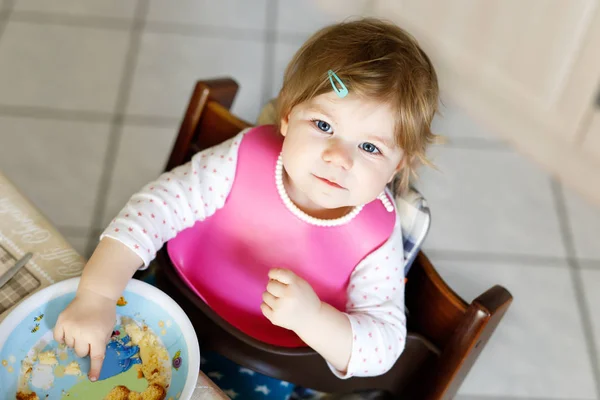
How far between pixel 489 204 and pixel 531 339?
1.20ft

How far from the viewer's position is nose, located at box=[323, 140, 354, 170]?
0.75 meters

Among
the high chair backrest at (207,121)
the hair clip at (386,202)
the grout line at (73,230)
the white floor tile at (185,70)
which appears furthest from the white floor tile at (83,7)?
the hair clip at (386,202)

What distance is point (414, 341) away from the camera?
0.85 m

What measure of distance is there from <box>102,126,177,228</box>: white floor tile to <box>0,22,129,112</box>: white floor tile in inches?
5.2

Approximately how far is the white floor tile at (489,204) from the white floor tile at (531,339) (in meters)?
0.07

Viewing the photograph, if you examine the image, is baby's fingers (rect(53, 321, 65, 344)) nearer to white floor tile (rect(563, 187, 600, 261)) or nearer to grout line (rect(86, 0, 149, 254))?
grout line (rect(86, 0, 149, 254))

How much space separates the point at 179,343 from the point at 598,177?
134 centimetres

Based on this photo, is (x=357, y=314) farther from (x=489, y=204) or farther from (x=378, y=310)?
(x=489, y=204)

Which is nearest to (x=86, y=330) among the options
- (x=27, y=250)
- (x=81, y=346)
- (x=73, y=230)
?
(x=81, y=346)

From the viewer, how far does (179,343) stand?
659 mm

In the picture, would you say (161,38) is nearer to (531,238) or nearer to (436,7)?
(436,7)

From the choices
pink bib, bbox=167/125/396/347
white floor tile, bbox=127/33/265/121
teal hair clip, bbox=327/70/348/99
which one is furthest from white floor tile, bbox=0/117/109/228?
teal hair clip, bbox=327/70/348/99

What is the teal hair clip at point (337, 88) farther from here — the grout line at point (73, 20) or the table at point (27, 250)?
the grout line at point (73, 20)

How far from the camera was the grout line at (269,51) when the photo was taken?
6.04 feet
